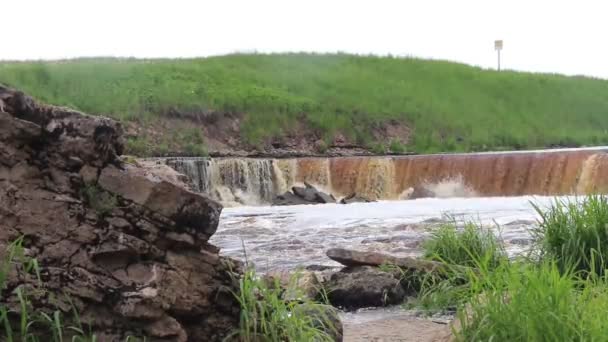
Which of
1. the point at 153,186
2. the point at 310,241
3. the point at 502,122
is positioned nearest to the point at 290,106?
the point at 502,122

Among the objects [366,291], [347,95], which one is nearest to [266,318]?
[366,291]

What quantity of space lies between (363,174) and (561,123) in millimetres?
22643

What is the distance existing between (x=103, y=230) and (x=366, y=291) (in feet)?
10.1

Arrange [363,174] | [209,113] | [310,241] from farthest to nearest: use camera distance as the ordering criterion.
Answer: [209,113]
[363,174]
[310,241]

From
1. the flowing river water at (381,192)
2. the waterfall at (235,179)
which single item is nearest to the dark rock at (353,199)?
the flowing river water at (381,192)

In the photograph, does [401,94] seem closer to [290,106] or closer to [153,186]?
[290,106]

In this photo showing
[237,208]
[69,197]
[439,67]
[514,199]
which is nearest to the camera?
[69,197]

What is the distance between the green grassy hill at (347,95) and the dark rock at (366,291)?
24976 millimetres

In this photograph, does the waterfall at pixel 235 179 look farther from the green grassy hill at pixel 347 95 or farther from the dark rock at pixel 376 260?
the dark rock at pixel 376 260

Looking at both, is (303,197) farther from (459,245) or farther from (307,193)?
(459,245)

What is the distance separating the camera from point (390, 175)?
2286 centimetres

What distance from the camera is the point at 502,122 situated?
3972 centimetres

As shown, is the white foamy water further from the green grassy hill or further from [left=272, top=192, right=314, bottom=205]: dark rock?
the green grassy hill

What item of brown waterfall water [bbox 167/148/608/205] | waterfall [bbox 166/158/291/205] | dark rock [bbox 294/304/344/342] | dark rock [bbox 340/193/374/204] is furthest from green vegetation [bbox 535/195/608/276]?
waterfall [bbox 166/158/291/205]
